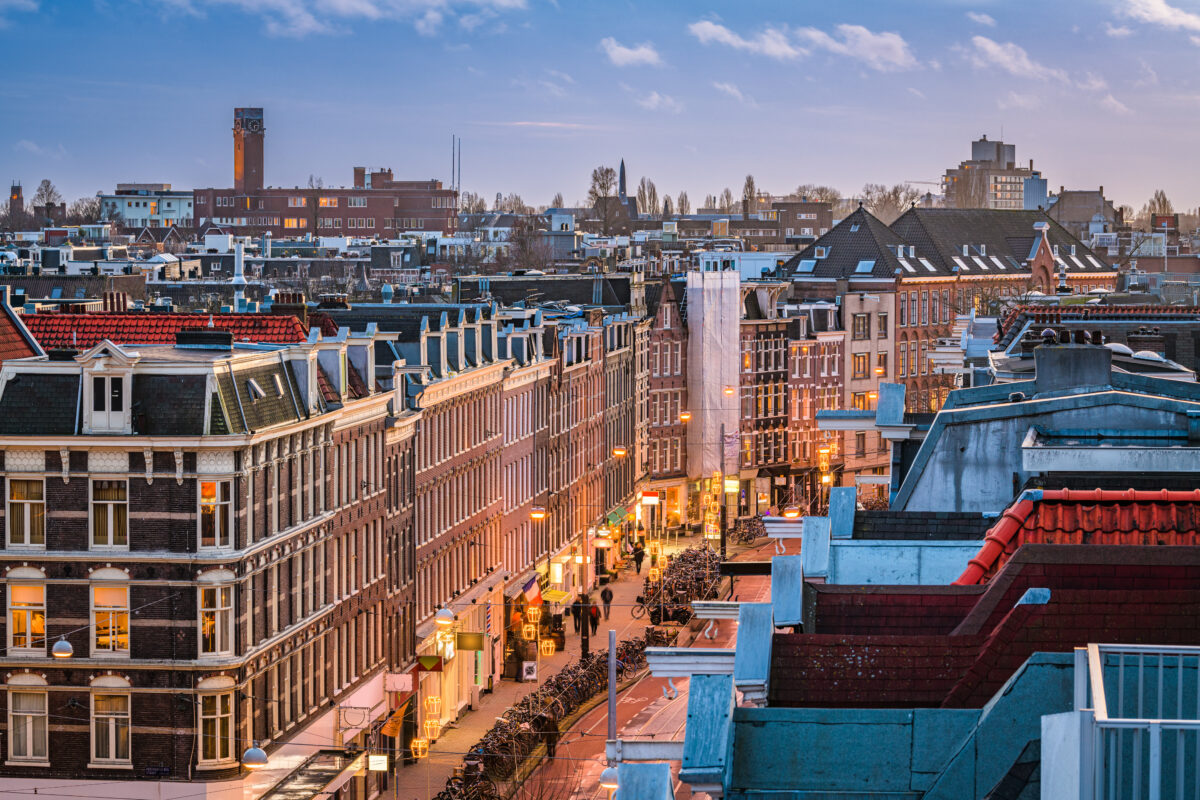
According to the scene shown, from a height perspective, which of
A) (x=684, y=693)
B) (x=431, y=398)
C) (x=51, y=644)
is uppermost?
(x=431, y=398)

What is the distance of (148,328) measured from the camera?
4500 centimetres

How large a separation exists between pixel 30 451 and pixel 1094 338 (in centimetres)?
2030

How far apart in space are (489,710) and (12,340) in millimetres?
20626

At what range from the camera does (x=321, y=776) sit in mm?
39969

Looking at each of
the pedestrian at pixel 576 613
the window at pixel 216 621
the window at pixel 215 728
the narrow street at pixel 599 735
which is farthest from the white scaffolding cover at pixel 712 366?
the window at pixel 215 728

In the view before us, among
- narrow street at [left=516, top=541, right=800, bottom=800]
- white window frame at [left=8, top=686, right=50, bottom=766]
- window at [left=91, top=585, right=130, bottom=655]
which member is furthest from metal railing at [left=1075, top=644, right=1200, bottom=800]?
narrow street at [left=516, top=541, right=800, bottom=800]

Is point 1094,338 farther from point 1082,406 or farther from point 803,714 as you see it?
point 803,714

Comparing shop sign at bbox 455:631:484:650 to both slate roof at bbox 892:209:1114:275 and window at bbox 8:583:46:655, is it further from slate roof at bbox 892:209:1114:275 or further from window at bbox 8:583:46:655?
slate roof at bbox 892:209:1114:275

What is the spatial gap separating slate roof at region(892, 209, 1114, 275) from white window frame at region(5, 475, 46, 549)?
104434mm

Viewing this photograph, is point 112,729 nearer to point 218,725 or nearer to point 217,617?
point 218,725

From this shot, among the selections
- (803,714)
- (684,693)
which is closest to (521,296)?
(684,693)

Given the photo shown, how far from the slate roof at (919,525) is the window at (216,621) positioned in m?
17.9

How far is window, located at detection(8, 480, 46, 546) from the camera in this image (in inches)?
1446

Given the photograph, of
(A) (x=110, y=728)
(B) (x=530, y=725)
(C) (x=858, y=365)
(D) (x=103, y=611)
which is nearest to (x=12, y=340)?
(D) (x=103, y=611)
